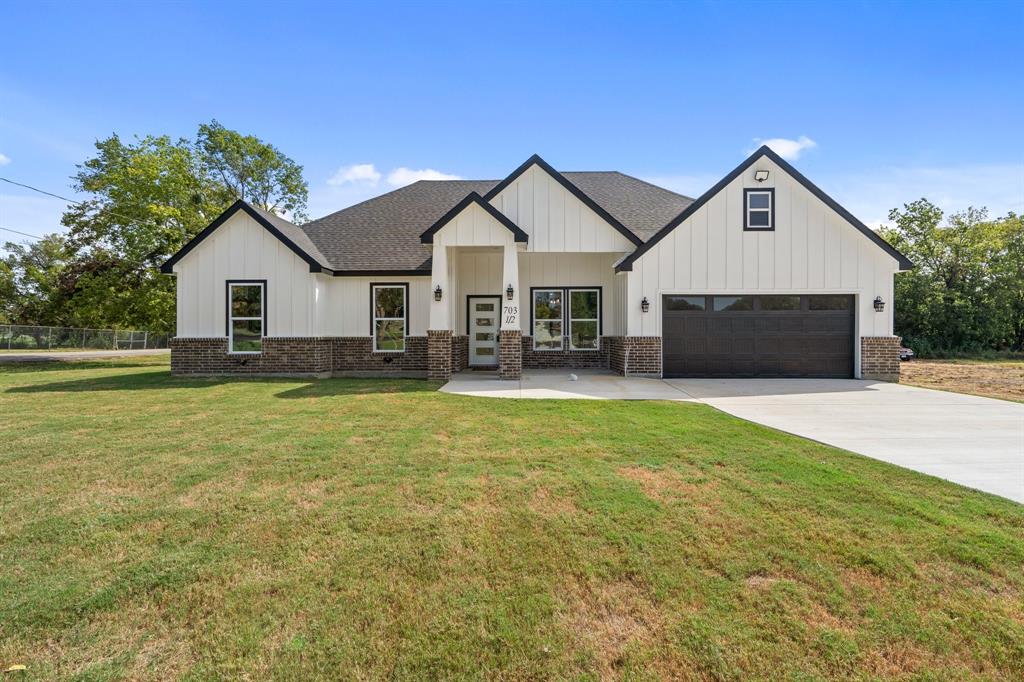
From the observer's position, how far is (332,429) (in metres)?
6.74

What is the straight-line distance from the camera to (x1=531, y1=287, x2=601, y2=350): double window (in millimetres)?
15828

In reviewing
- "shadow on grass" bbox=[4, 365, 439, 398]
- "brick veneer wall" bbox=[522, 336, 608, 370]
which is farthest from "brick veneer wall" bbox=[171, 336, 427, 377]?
"brick veneer wall" bbox=[522, 336, 608, 370]

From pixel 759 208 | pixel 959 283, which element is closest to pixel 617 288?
pixel 759 208

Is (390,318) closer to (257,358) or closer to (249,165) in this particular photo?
(257,358)

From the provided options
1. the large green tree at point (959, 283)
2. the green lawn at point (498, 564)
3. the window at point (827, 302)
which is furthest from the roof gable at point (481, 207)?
the large green tree at point (959, 283)

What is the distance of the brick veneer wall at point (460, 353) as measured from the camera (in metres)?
14.6

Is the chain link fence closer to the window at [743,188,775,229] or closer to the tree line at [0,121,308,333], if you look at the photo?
the tree line at [0,121,308,333]

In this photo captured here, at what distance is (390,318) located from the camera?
14555mm

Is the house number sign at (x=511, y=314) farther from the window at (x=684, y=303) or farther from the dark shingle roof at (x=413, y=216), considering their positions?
the window at (x=684, y=303)

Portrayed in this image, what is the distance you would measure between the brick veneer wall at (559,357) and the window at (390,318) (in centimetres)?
402

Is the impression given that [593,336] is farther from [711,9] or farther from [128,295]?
[128,295]

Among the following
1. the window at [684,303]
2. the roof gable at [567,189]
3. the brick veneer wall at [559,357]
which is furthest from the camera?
the brick veneer wall at [559,357]

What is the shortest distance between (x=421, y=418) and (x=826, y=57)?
45.7 feet

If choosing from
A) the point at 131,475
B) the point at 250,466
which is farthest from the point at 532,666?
the point at 131,475
